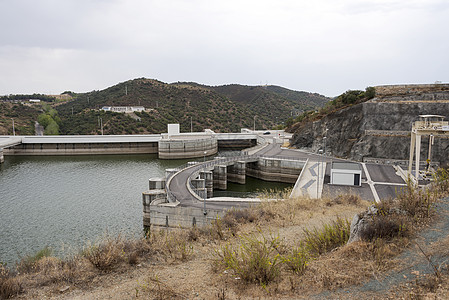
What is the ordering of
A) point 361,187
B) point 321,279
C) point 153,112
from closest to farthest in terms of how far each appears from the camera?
point 321,279
point 361,187
point 153,112

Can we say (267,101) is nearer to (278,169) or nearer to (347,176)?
(278,169)

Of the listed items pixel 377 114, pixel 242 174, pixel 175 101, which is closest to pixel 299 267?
pixel 242 174

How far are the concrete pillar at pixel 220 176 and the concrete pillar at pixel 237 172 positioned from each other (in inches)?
127

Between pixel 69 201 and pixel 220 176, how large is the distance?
14899 millimetres

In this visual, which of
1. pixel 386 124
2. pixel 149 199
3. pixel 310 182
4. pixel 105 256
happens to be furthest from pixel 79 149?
pixel 105 256

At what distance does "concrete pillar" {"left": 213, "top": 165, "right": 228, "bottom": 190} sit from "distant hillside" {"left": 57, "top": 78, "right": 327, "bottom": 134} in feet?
161

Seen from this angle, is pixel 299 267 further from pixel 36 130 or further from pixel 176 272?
pixel 36 130

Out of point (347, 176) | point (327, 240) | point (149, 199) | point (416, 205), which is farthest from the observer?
point (347, 176)

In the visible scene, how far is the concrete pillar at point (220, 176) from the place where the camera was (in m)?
33.7

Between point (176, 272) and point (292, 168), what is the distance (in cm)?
3011

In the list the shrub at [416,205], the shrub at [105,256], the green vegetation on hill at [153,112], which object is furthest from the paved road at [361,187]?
the green vegetation on hill at [153,112]

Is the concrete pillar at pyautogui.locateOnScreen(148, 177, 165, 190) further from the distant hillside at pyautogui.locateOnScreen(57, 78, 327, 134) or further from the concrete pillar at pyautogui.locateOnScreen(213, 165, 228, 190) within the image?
the distant hillside at pyautogui.locateOnScreen(57, 78, 327, 134)

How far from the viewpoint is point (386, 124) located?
38031 mm

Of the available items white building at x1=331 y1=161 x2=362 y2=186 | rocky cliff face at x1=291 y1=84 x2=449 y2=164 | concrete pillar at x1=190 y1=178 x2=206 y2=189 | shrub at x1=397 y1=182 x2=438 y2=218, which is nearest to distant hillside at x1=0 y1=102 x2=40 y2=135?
concrete pillar at x1=190 y1=178 x2=206 y2=189
